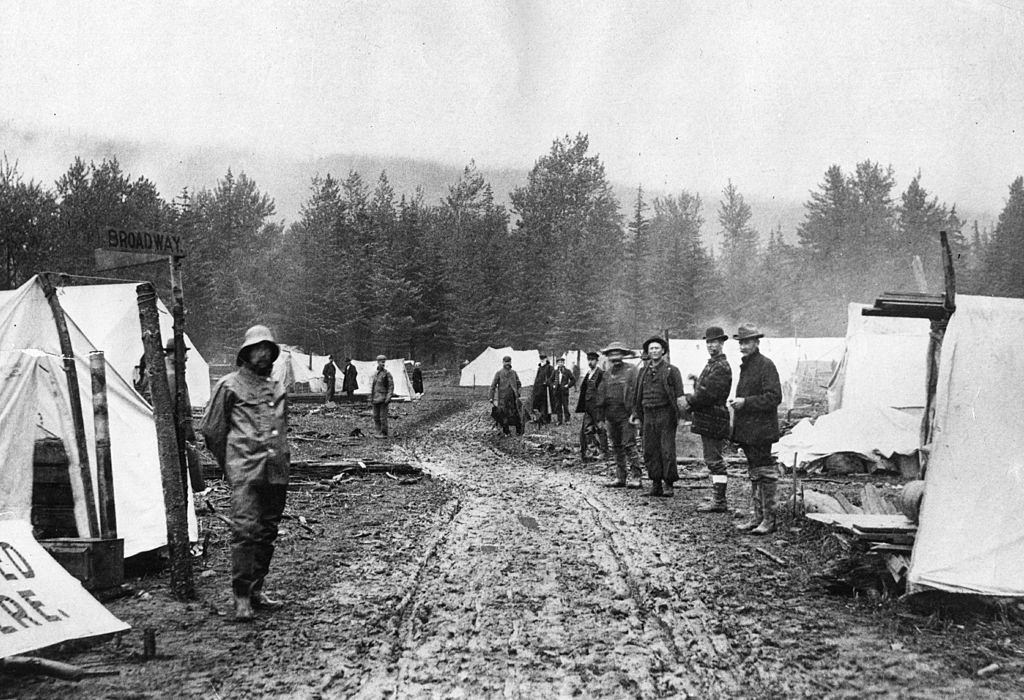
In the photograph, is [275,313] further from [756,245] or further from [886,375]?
[756,245]

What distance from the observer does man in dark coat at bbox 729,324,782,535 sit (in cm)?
711

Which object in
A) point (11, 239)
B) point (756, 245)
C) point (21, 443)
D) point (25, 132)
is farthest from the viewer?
point (756, 245)

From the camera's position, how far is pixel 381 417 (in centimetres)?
1673

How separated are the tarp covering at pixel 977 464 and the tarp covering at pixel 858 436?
6995 mm

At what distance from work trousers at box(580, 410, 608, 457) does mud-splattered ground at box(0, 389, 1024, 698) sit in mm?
4924

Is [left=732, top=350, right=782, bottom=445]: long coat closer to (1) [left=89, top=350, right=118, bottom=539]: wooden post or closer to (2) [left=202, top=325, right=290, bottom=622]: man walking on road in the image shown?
(2) [left=202, top=325, right=290, bottom=622]: man walking on road

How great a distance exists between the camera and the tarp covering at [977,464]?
4.67m

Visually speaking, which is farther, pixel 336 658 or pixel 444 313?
pixel 444 313

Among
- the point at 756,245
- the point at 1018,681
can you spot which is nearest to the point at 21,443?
the point at 1018,681

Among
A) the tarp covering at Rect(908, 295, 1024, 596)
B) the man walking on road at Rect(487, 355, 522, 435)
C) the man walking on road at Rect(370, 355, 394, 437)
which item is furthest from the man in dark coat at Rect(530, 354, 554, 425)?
the tarp covering at Rect(908, 295, 1024, 596)

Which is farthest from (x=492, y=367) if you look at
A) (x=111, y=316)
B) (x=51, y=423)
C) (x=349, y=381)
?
(x=51, y=423)

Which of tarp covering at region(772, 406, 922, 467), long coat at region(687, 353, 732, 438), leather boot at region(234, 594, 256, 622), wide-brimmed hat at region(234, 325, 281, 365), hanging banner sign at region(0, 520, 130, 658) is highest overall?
wide-brimmed hat at region(234, 325, 281, 365)

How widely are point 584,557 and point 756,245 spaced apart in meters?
76.3

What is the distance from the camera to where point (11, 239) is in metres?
28.0
